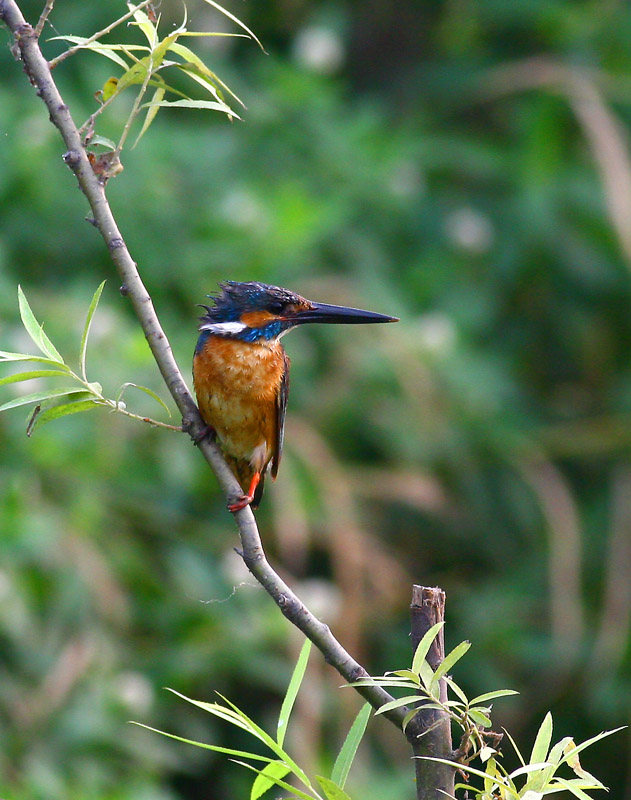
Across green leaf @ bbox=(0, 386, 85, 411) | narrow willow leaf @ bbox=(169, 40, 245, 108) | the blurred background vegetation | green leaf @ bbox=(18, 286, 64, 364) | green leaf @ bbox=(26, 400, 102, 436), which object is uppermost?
narrow willow leaf @ bbox=(169, 40, 245, 108)

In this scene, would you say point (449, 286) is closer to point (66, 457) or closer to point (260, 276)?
point (260, 276)

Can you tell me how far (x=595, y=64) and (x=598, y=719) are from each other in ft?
11.3

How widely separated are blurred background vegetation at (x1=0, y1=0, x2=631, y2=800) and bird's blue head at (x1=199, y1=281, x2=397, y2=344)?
1.01m

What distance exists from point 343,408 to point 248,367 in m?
2.10

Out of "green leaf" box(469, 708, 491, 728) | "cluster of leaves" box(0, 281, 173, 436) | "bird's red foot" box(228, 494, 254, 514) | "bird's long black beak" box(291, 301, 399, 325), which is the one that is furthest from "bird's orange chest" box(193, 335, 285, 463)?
"green leaf" box(469, 708, 491, 728)

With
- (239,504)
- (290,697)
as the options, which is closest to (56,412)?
(239,504)

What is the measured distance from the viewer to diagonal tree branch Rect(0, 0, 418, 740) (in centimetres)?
111

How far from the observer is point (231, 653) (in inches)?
136

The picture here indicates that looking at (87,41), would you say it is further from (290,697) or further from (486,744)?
(486,744)

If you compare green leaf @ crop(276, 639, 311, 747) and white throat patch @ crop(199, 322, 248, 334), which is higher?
white throat patch @ crop(199, 322, 248, 334)

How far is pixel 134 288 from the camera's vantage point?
3.94 ft

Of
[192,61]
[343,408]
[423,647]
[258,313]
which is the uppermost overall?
[192,61]

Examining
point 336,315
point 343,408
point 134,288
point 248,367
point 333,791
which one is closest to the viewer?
point 333,791

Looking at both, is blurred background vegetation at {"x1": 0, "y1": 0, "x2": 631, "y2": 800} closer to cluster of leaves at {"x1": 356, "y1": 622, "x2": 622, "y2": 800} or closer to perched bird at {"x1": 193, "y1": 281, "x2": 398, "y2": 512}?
perched bird at {"x1": 193, "y1": 281, "x2": 398, "y2": 512}
